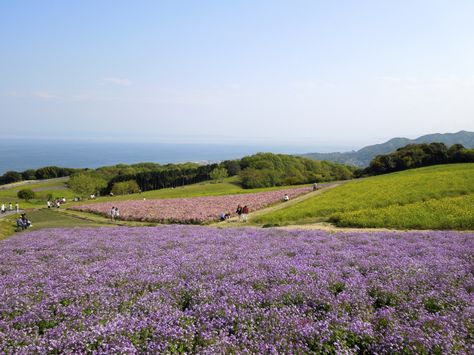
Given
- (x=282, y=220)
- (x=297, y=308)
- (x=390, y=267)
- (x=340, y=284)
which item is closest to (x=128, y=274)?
(x=297, y=308)

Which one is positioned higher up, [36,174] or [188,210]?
[36,174]

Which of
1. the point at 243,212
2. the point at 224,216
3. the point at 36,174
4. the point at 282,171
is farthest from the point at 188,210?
the point at 36,174

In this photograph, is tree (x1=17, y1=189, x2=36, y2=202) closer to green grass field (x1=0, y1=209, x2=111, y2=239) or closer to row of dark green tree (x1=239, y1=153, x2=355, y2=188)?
green grass field (x1=0, y1=209, x2=111, y2=239)

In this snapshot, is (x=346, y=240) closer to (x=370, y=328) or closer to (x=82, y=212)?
(x=370, y=328)

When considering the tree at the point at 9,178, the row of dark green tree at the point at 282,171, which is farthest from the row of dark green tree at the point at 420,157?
the tree at the point at 9,178

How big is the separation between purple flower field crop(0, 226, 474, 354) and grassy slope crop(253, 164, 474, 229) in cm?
1251

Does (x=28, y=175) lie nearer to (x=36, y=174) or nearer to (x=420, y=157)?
(x=36, y=174)

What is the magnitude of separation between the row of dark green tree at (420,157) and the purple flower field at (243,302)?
80.0 metres

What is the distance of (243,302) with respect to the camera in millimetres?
7738

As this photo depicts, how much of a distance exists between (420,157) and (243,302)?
91596mm

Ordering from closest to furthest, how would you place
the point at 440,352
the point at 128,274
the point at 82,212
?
the point at 440,352
the point at 128,274
the point at 82,212

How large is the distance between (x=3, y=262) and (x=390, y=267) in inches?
591

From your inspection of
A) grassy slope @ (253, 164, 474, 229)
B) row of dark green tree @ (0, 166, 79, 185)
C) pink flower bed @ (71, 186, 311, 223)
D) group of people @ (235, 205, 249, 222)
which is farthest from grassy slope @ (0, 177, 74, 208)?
grassy slope @ (253, 164, 474, 229)

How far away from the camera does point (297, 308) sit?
741 cm
